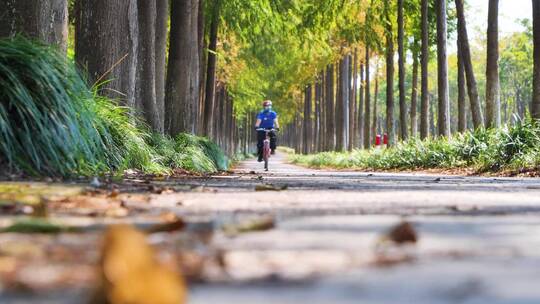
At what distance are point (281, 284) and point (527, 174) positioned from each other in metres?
10.8

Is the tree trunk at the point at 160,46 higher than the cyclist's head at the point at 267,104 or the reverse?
higher

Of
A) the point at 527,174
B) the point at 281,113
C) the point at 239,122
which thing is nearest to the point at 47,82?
the point at 527,174

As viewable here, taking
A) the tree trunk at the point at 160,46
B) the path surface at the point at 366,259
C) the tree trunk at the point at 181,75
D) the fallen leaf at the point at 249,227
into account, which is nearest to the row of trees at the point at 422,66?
the tree trunk at the point at 181,75

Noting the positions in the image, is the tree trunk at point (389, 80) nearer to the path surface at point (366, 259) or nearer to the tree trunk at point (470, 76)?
the tree trunk at point (470, 76)

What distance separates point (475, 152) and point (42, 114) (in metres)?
11.8

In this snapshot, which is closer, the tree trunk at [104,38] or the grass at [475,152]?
the tree trunk at [104,38]

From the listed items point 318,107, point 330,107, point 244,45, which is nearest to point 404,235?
point 244,45

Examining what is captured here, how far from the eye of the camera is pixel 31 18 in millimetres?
7230

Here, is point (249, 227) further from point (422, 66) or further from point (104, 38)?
point (422, 66)

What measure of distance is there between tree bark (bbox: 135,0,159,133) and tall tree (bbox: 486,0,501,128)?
8.03 metres

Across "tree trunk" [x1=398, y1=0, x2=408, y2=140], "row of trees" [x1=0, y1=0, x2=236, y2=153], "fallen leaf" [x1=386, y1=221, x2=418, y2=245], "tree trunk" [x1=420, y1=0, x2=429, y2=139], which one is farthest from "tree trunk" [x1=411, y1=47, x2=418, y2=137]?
"fallen leaf" [x1=386, y1=221, x2=418, y2=245]

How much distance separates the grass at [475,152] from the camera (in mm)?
12852

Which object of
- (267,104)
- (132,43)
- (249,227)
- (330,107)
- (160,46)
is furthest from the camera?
(330,107)

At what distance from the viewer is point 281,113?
194 feet
